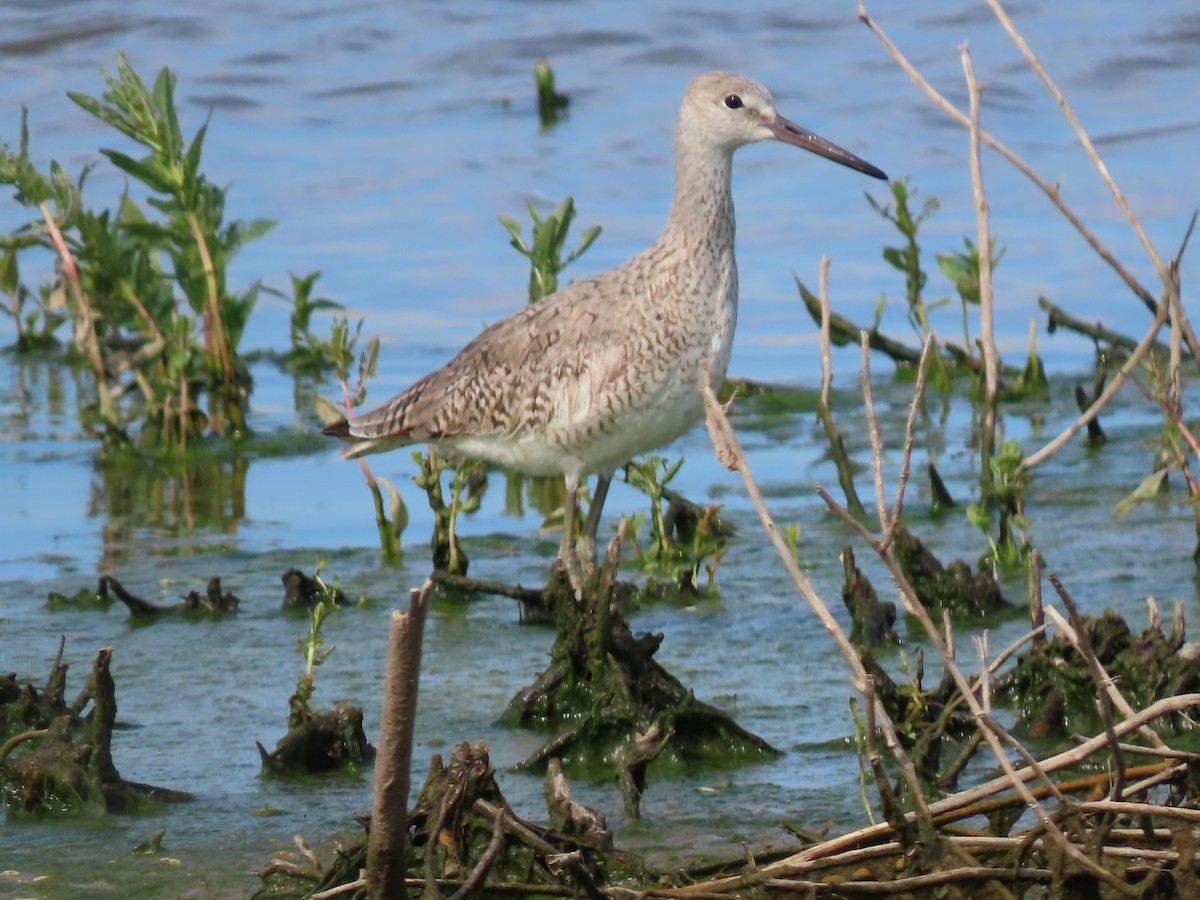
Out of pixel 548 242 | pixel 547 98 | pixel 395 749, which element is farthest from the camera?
pixel 547 98

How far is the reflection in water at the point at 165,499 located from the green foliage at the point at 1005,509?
2.78 metres

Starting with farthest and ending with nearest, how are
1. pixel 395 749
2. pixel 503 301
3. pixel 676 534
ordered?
1. pixel 503 301
2. pixel 676 534
3. pixel 395 749

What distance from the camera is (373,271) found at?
1180cm

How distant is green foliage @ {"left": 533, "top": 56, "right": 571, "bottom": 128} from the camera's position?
48.0 ft

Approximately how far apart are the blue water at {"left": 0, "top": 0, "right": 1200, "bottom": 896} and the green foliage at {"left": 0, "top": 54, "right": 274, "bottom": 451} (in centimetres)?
40

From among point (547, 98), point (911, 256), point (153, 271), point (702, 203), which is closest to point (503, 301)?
point (153, 271)

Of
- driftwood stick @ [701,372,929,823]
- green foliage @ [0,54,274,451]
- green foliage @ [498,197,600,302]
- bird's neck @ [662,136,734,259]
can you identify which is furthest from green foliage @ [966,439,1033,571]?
green foliage @ [0,54,274,451]

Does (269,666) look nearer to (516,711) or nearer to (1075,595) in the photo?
(516,711)

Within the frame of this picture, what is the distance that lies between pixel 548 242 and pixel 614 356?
1240 millimetres

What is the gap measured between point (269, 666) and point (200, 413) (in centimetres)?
298

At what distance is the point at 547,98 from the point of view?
48.6 feet

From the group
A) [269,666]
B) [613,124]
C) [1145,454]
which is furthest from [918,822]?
[613,124]

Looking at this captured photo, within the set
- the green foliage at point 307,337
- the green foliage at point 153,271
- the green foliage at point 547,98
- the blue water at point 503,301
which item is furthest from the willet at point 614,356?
the green foliage at point 547,98

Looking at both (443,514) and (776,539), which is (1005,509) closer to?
(443,514)
